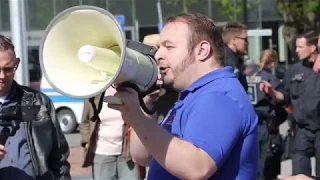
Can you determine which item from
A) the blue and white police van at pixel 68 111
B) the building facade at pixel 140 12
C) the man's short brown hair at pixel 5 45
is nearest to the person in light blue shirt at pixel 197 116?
the man's short brown hair at pixel 5 45

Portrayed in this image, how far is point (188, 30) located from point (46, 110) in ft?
5.54

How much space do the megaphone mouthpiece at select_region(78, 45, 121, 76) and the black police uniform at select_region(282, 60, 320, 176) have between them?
5.28 m

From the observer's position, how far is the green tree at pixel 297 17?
26.9 metres

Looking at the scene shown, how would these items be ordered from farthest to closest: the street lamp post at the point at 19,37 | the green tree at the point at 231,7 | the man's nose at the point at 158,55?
the green tree at the point at 231,7 → the street lamp post at the point at 19,37 → the man's nose at the point at 158,55

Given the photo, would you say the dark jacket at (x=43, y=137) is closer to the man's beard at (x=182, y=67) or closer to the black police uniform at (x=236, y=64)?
the man's beard at (x=182, y=67)

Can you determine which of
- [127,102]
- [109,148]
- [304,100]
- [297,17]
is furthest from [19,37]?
[297,17]

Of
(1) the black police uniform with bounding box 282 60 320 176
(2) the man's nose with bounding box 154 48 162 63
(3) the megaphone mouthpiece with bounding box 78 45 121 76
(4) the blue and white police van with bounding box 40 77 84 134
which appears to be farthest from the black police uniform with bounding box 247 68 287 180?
(4) the blue and white police van with bounding box 40 77 84 134

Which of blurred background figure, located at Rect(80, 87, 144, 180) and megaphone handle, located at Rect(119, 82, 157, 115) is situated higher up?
megaphone handle, located at Rect(119, 82, 157, 115)

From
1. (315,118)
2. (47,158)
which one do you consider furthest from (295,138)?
(47,158)

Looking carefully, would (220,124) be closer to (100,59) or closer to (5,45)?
(100,59)

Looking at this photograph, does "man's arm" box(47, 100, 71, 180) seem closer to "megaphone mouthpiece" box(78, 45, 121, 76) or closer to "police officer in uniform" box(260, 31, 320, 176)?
"megaphone mouthpiece" box(78, 45, 121, 76)

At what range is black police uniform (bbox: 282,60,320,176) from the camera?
297 inches

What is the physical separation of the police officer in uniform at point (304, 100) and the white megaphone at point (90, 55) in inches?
202

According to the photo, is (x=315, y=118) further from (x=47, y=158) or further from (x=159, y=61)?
(x=159, y=61)
